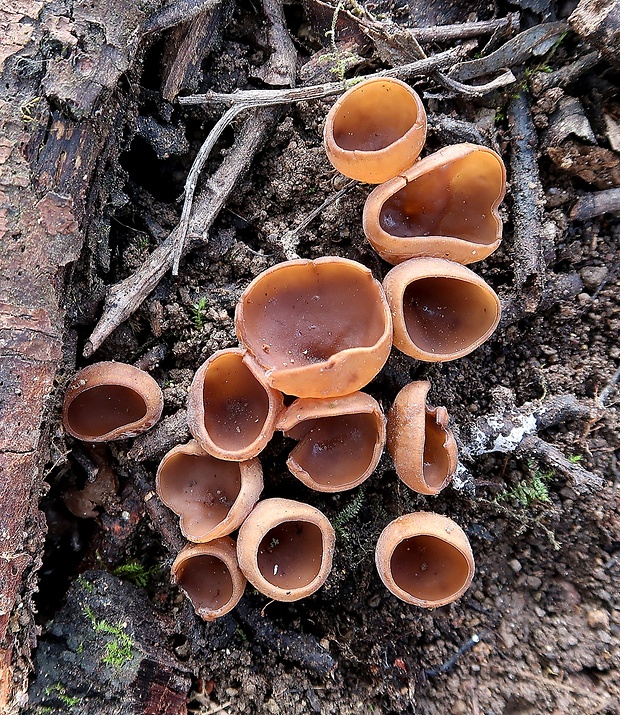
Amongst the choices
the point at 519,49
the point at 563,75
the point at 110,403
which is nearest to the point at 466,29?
the point at 519,49

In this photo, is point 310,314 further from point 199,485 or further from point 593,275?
point 593,275

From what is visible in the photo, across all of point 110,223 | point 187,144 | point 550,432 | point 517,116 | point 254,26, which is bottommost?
point 550,432

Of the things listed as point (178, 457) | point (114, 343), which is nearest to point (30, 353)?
point (114, 343)

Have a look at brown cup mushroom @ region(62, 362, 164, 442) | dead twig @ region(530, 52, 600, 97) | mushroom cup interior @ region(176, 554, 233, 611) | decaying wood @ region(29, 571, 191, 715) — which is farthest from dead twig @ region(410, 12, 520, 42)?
decaying wood @ region(29, 571, 191, 715)

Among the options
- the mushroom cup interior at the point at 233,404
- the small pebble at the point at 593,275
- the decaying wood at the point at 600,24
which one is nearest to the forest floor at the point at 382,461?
the small pebble at the point at 593,275

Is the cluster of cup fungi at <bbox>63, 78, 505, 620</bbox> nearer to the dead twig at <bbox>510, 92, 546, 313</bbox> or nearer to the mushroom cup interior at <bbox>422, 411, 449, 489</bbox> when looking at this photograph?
the mushroom cup interior at <bbox>422, 411, 449, 489</bbox>

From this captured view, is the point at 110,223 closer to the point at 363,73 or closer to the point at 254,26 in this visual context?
the point at 254,26

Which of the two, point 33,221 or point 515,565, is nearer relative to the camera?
point 33,221
